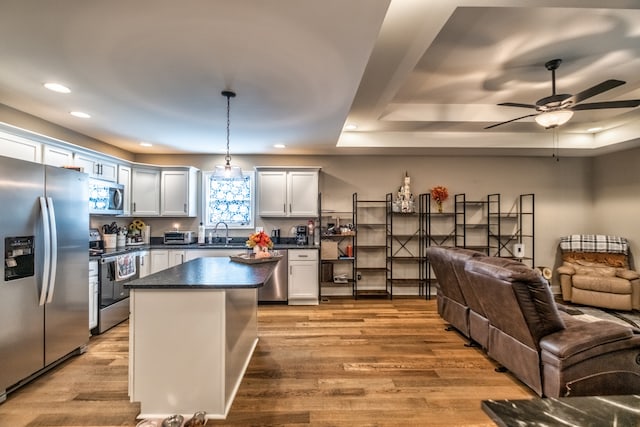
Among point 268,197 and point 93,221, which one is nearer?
point 93,221

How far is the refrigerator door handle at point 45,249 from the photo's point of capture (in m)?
2.58

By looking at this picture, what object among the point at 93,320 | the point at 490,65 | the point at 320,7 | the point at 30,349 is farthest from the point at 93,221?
the point at 490,65

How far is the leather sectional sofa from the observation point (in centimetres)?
210

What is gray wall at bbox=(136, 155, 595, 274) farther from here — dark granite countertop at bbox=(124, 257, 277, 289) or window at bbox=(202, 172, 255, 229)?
dark granite countertop at bbox=(124, 257, 277, 289)

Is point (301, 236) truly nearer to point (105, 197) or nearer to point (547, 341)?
point (105, 197)

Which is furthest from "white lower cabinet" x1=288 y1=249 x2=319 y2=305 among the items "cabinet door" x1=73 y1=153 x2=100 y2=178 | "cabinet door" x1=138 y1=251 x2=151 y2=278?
"cabinet door" x1=73 y1=153 x2=100 y2=178

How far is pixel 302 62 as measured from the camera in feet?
7.22

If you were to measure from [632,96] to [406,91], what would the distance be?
2.78m

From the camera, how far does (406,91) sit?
354cm

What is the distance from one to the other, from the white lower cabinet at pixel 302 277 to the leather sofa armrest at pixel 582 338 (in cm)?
314

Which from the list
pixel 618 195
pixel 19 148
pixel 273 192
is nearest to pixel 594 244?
pixel 618 195

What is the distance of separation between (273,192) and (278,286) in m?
1.56

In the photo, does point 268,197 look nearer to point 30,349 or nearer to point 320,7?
point 30,349

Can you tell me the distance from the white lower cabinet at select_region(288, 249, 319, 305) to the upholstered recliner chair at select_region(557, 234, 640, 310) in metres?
3.96
